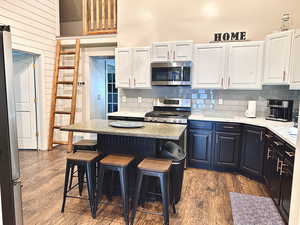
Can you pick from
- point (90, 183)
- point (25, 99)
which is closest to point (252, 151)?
point (90, 183)

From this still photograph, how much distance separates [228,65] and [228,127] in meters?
1.07

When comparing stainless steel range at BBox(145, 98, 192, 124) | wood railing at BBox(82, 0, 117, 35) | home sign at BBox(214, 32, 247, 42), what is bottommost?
stainless steel range at BBox(145, 98, 192, 124)

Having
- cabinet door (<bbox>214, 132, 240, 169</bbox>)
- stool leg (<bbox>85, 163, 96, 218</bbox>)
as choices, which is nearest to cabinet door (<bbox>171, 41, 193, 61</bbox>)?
cabinet door (<bbox>214, 132, 240, 169</bbox>)

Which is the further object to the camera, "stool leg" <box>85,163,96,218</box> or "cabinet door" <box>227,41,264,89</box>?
"cabinet door" <box>227,41,264,89</box>

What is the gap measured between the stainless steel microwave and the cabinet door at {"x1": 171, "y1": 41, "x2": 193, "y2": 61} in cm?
11

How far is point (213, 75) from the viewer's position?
3.65 m

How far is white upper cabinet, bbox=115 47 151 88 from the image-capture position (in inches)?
159

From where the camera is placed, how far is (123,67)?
420 cm

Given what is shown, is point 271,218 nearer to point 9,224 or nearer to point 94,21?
point 9,224

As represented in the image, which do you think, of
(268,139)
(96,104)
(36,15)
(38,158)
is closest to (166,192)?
(268,139)

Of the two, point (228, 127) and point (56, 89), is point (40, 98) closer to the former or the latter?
point (56, 89)

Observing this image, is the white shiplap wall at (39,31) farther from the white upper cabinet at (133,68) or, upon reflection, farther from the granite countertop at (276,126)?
the granite countertop at (276,126)

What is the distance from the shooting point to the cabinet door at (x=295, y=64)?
112 inches

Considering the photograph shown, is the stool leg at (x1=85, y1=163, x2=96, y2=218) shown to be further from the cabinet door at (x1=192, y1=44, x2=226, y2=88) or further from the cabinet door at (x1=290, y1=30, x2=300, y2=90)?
the cabinet door at (x1=290, y1=30, x2=300, y2=90)
